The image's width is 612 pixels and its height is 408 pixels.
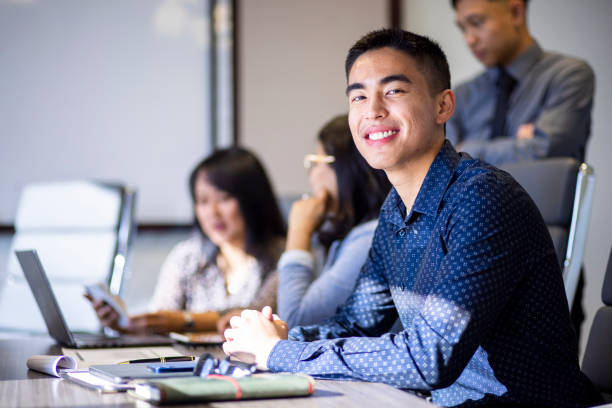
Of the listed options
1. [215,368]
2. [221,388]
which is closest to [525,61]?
[215,368]

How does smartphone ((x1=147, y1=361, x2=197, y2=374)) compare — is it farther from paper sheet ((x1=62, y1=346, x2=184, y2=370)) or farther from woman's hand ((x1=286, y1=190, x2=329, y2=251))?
woman's hand ((x1=286, y1=190, x2=329, y2=251))

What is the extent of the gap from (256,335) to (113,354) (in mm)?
420

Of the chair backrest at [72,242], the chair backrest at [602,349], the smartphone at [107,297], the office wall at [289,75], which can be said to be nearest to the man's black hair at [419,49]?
the chair backrest at [602,349]

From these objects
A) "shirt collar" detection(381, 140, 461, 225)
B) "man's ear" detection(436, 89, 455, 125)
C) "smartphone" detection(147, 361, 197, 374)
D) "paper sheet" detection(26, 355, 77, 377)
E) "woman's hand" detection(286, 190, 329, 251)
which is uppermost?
"man's ear" detection(436, 89, 455, 125)

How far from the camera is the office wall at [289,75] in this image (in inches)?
158

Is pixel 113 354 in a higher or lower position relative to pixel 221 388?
lower

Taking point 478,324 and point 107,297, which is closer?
point 478,324

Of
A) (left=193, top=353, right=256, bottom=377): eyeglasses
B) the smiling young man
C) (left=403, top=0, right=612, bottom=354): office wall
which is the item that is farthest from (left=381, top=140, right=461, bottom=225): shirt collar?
(left=403, top=0, right=612, bottom=354): office wall

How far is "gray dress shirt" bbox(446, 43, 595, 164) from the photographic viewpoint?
247 centimetres

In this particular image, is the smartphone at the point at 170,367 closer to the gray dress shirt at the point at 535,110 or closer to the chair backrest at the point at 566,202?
the chair backrest at the point at 566,202

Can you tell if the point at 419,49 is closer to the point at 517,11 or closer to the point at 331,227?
the point at 331,227

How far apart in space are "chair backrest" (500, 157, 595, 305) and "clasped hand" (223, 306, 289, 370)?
0.75 m

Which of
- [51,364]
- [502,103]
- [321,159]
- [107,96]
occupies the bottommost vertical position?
[51,364]

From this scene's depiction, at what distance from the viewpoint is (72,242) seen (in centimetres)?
281
